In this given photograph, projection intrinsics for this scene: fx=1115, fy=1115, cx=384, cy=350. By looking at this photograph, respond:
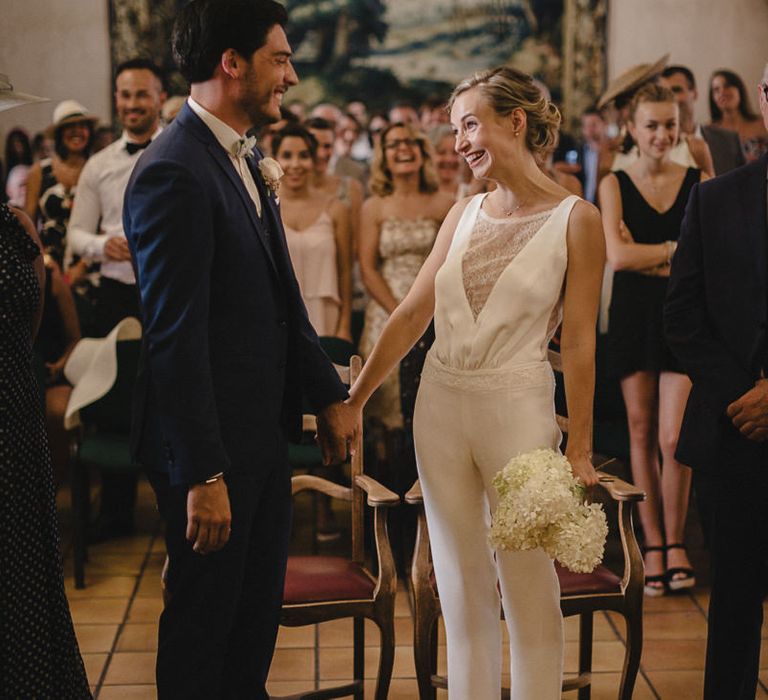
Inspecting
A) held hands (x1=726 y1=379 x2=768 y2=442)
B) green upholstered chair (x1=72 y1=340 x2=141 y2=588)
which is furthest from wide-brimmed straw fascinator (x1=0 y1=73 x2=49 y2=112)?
green upholstered chair (x1=72 y1=340 x2=141 y2=588)

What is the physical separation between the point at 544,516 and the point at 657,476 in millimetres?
2343

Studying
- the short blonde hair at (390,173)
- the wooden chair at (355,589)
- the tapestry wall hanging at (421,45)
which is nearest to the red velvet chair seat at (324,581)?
the wooden chair at (355,589)

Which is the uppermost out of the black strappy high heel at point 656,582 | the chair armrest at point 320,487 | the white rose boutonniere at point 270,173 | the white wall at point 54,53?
the white wall at point 54,53

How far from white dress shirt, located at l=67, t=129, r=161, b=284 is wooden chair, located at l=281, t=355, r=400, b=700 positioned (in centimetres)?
232

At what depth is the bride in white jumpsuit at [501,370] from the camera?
8.32ft

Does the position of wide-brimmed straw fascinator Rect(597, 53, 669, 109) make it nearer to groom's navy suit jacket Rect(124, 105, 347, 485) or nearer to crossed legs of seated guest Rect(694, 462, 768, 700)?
crossed legs of seated guest Rect(694, 462, 768, 700)

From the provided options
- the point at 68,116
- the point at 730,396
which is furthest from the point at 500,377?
the point at 68,116

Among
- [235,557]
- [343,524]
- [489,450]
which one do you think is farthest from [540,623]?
[343,524]

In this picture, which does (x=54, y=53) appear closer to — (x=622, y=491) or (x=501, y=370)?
(x=622, y=491)

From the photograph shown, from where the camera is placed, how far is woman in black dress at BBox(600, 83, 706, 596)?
14.4 ft

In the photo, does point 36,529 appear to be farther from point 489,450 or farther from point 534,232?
point 534,232

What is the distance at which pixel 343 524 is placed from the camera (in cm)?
534

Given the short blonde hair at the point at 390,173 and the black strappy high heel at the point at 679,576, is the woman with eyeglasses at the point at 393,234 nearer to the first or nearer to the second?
the short blonde hair at the point at 390,173

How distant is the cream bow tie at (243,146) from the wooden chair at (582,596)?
3.59 ft
